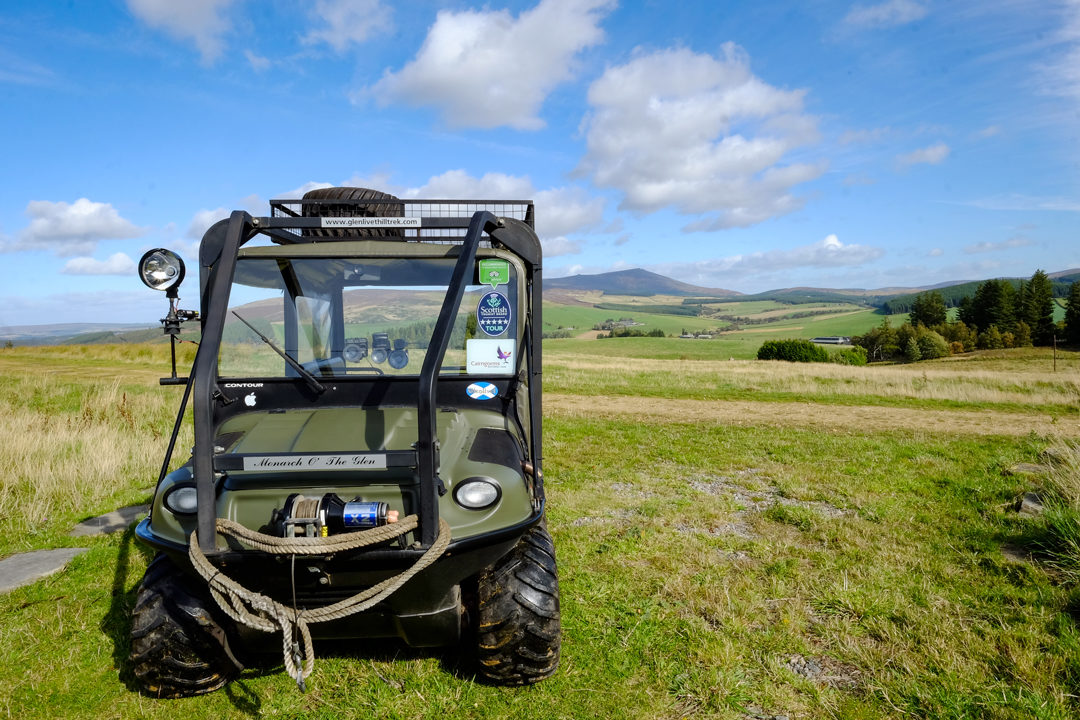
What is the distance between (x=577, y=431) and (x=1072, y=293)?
70022 millimetres

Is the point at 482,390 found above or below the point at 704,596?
above

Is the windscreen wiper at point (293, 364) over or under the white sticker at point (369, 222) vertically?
under

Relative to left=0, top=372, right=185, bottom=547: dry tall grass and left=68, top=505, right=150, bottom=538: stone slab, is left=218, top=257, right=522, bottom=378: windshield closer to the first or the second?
left=68, top=505, right=150, bottom=538: stone slab

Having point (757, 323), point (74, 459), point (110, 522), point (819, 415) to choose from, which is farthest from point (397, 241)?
point (757, 323)

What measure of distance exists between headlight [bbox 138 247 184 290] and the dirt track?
39.9 feet

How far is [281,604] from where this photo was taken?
2.85 meters

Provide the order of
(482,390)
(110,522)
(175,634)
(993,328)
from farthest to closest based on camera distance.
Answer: (993,328) → (110,522) → (482,390) → (175,634)

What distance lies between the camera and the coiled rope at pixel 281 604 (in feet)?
8.71

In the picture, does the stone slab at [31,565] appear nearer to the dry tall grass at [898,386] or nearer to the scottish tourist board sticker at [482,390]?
the scottish tourist board sticker at [482,390]

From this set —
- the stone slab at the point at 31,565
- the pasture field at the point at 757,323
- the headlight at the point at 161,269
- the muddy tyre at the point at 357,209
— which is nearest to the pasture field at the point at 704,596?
the stone slab at the point at 31,565

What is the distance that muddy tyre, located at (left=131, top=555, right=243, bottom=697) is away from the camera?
3.06 metres

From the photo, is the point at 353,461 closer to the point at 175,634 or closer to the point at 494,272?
the point at 175,634

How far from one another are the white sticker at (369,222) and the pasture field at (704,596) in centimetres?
246

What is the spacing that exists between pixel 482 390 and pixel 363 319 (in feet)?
3.14
